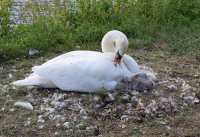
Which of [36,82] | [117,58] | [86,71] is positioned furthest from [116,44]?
[36,82]

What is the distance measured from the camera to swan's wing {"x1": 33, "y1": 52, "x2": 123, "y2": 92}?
23.3 ft

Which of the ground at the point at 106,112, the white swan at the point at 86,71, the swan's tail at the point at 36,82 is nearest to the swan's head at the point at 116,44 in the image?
the white swan at the point at 86,71

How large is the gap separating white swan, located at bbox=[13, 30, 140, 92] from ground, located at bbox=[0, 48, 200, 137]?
4.0 inches

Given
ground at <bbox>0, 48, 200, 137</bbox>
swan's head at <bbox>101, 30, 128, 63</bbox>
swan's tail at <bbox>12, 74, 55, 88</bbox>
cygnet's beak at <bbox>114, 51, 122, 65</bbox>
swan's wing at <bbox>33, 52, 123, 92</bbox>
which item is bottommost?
ground at <bbox>0, 48, 200, 137</bbox>

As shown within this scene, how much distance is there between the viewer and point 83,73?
7133 mm

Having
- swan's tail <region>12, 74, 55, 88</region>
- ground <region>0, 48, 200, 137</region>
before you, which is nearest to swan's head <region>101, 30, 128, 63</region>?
ground <region>0, 48, 200, 137</region>

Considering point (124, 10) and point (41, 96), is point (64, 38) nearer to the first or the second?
point (124, 10)

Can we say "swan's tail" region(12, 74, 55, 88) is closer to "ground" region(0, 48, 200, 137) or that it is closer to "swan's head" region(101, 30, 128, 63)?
"ground" region(0, 48, 200, 137)

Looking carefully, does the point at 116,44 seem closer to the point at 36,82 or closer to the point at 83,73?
the point at 83,73

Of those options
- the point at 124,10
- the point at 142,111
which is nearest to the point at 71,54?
the point at 142,111

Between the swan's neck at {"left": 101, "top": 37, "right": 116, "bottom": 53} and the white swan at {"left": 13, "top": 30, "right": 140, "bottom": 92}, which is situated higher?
the swan's neck at {"left": 101, "top": 37, "right": 116, "bottom": 53}

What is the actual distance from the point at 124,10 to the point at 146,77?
305cm

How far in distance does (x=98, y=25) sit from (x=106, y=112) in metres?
3.32

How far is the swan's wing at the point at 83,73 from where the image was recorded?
23.3ft
